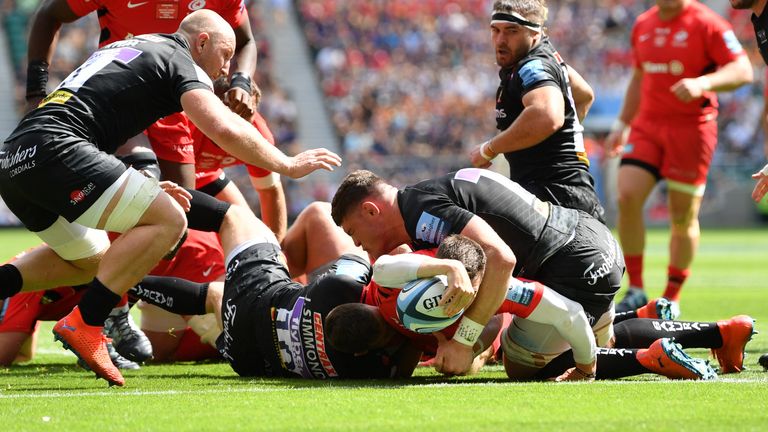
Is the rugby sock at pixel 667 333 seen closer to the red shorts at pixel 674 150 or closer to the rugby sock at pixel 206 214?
the rugby sock at pixel 206 214

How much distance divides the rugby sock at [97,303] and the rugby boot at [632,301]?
478 cm

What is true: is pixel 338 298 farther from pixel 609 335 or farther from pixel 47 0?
pixel 47 0

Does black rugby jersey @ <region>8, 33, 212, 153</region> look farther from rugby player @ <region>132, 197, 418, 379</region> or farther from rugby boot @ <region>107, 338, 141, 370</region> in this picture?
rugby boot @ <region>107, 338, 141, 370</region>

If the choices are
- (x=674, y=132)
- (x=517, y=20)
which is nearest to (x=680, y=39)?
(x=674, y=132)

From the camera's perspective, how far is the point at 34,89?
699 cm

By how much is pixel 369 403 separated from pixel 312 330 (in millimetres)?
926

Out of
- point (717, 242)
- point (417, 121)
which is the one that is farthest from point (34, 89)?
point (417, 121)

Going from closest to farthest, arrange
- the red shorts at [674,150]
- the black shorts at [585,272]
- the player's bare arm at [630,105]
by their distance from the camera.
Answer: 1. the black shorts at [585,272]
2. the red shorts at [674,150]
3. the player's bare arm at [630,105]

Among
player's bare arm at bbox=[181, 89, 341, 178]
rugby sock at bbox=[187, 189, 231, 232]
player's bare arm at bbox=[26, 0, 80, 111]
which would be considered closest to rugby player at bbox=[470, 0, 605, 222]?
player's bare arm at bbox=[181, 89, 341, 178]

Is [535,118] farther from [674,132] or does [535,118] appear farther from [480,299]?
[674,132]

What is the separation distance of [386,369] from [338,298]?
0.47 metres

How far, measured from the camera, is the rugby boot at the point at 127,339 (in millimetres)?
6566

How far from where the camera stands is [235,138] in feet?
17.5

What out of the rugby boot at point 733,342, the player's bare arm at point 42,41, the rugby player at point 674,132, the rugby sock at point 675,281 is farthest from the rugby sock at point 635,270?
the player's bare arm at point 42,41
